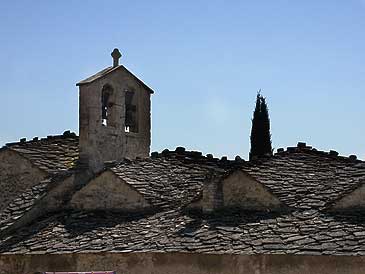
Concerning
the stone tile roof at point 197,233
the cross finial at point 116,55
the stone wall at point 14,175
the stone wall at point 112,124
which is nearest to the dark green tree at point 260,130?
the stone wall at point 112,124

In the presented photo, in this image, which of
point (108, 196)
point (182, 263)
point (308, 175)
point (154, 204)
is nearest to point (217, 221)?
point (182, 263)

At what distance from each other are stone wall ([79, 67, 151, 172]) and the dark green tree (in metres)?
8.08

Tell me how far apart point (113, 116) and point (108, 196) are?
2.79m

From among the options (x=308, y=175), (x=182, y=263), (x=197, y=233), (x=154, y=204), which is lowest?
(x=182, y=263)

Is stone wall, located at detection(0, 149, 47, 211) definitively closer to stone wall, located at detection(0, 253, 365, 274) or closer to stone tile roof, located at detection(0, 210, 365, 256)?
stone tile roof, located at detection(0, 210, 365, 256)

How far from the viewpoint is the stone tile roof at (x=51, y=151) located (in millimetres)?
19594

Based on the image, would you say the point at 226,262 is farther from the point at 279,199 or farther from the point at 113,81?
the point at 113,81

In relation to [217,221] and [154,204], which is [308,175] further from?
[154,204]

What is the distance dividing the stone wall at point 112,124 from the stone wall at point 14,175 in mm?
1418

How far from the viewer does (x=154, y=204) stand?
17.0m

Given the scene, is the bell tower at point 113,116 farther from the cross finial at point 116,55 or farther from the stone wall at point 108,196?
the stone wall at point 108,196

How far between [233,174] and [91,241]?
3311mm

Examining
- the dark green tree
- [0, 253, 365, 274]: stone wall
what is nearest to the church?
[0, 253, 365, 274]: stone wall

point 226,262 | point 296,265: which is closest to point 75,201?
point 226,262
